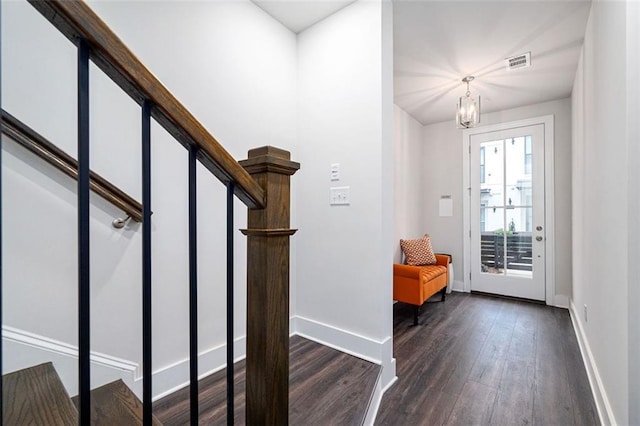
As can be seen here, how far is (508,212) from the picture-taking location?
421 centimetres

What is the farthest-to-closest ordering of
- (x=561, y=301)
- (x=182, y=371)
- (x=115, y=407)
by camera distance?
(x=561, y=301) < (x=182, y=371) < (x=115, y=407)

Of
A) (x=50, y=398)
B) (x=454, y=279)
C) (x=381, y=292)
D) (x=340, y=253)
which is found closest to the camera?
(x=50, y=398)

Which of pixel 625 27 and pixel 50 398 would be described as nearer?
pixel 50 398

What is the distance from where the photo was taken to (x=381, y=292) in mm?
2039

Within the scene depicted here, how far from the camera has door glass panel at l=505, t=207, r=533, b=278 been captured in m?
4.09

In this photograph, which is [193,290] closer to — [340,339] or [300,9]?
[340,339]

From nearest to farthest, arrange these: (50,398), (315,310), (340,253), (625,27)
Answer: (50,398) → (625,27) → (340,253) → (315,310)

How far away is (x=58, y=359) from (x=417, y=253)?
348 cm

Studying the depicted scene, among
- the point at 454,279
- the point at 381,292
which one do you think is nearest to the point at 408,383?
the point at 381,292

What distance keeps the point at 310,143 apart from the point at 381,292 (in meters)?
1.25

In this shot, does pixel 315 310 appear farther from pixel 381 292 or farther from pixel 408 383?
pixel 408 383

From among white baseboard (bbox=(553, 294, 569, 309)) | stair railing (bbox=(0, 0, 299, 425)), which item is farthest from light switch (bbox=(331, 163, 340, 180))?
white baseboard (bbox=(553, 294, 569, 309))

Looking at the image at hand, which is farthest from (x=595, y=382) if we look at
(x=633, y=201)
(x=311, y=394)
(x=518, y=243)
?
(x=518, y=243)

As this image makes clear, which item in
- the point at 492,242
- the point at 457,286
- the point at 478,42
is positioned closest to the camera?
the point at 478,42
